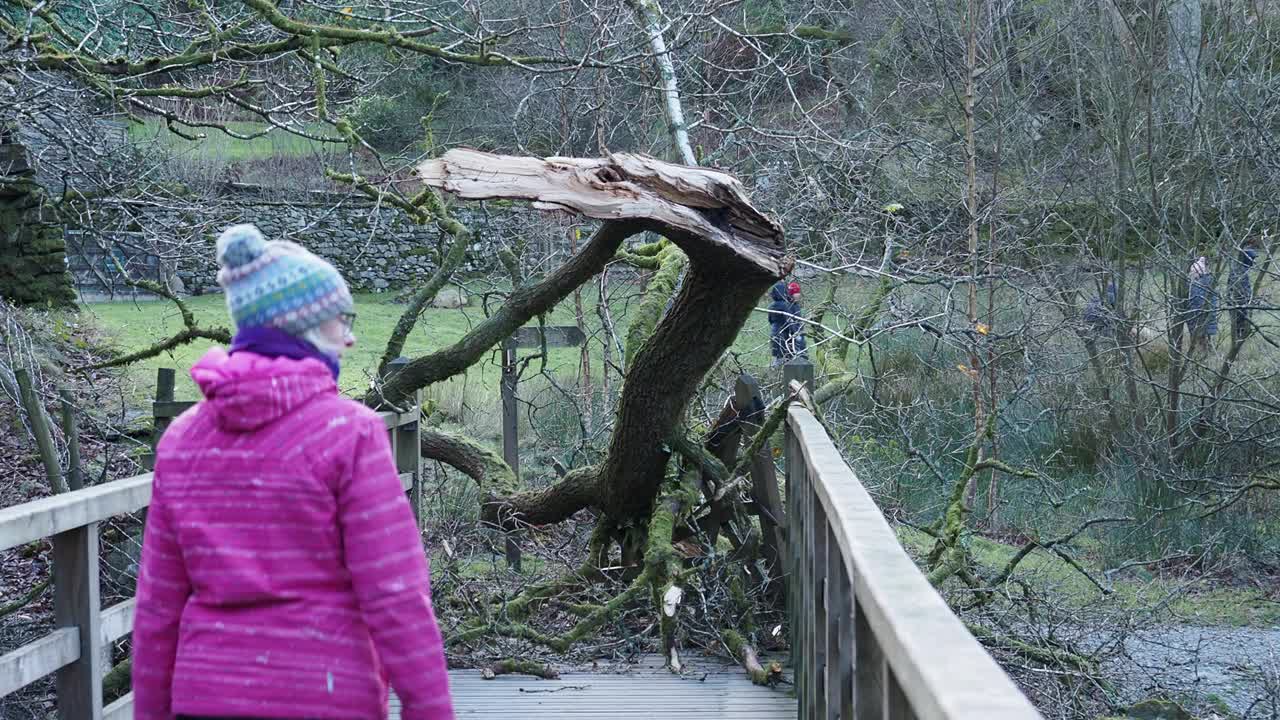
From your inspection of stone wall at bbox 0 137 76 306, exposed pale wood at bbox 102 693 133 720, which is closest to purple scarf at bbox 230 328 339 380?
exposed pale wood at bbox 102 693 133 720

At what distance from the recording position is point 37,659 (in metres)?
2.90

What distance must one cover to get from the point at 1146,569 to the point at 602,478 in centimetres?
558

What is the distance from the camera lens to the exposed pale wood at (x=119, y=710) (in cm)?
337

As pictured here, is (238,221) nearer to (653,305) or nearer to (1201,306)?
(653,305)

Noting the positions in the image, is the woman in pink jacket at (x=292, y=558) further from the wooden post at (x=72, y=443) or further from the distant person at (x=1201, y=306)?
the distant person at (x=1201, y=306)

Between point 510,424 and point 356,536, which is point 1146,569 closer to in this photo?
point 510,424

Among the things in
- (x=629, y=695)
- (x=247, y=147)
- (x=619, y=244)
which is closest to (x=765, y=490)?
(x=629, y=695)

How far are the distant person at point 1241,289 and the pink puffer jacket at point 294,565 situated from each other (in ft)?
31.2

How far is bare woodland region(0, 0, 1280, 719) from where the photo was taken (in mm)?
5645

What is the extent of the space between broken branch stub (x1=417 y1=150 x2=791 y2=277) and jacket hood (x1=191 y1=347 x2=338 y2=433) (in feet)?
7.41

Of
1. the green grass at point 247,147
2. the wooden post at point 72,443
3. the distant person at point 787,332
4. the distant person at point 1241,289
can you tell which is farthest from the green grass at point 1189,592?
the green grass at point 247,147

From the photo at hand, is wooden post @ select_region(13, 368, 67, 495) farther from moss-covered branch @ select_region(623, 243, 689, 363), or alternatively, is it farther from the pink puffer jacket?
the pink puffer jacket

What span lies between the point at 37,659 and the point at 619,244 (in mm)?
2727

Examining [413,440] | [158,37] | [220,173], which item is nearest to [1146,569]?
[413,440]
